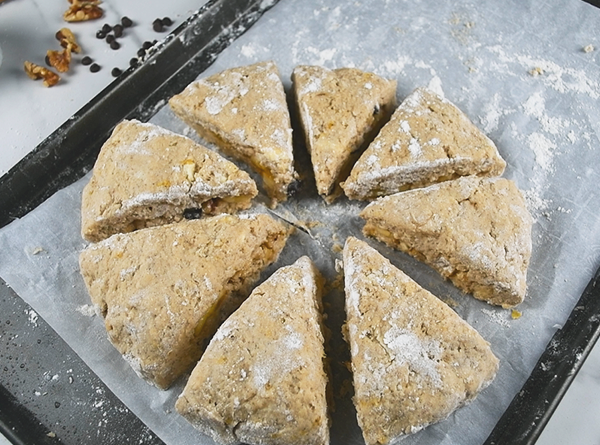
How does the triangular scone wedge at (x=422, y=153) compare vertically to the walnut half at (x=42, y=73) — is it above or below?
above

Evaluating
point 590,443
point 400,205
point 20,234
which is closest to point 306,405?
point 400,205

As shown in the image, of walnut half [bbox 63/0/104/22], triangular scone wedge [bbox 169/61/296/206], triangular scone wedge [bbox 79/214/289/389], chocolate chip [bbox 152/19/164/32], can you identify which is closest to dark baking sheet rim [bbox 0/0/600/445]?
triangular scone wedge [bbox 169/61/296/206]

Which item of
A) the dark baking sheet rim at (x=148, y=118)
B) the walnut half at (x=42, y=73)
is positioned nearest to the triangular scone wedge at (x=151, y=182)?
the dark baking sheet rim at (x=148, y=118)

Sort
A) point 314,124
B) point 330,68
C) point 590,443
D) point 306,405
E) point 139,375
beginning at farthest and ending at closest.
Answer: point 330,68 → point 314,124 → point 590,443 → point 139,375 → point 306,405

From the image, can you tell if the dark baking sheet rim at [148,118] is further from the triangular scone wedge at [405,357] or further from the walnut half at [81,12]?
the walnut half at [81,12]

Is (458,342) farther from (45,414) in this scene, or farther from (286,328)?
(45,414)
